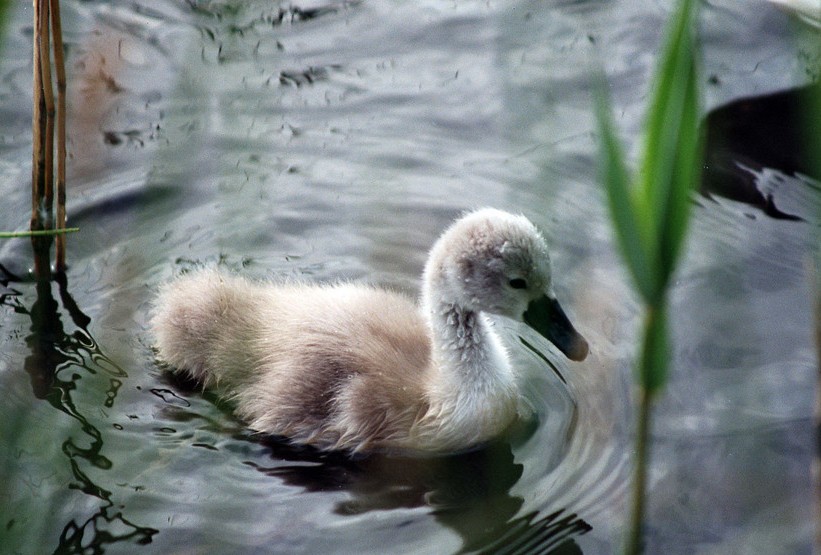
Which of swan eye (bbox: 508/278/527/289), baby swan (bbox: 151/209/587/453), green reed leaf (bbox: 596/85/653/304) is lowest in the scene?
baby swan (bbox: 151/209/587/453)

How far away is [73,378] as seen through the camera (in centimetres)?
389

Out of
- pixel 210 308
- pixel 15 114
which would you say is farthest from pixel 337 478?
pixel 15 114

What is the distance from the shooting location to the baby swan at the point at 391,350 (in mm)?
3604

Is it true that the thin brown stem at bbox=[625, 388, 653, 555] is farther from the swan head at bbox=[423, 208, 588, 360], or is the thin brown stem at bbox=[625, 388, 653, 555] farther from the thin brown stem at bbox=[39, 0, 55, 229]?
the thin brown stem at bbox=[39, 0, 55, 229]

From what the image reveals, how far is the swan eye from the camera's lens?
11.8 feet

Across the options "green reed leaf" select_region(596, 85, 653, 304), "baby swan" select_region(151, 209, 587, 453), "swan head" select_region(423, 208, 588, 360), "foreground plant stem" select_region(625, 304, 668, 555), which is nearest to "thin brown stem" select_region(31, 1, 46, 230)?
"baby swan" select_region(151, 209, 587, 453)

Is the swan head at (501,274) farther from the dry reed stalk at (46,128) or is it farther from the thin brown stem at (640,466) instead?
the thin brown stem at (640,466)

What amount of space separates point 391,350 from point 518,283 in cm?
50

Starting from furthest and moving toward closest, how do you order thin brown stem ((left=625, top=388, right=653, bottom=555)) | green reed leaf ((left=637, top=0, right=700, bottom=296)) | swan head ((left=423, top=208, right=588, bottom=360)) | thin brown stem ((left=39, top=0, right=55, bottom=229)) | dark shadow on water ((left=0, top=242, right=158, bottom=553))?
thin brown stem ((left=39, top=0, right=55, bottom=229))
swan head ((left=423, top=208, right=588, bottom=360))
dark shadow on water ((left=0, top=242, right=158, bottom=553))
thin brown stem ((left=625, top=388, right=653, bottom=555))
green reed leaf ((left=637, top=0, right=700, bottom=296))

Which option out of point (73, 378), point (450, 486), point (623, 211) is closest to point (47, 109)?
point (73, 378)

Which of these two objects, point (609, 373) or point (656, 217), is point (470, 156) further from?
point (656, 217)

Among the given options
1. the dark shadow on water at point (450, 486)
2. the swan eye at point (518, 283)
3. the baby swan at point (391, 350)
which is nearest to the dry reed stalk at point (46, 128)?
the baby swan at point (391, 350)

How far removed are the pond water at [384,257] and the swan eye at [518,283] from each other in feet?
0.76

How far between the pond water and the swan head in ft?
0.46
